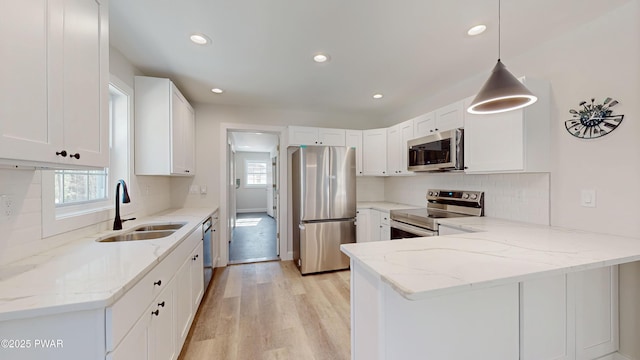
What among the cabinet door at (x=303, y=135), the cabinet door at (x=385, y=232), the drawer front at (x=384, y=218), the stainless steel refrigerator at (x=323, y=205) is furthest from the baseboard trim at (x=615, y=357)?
the cabinet door at (x=303, y=135)

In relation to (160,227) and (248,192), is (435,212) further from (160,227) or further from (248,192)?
(248,192)

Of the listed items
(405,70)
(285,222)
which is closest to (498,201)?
(405,70)

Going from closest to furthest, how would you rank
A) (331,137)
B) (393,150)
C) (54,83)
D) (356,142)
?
(54,83), (393,150), (331,137), (356,142)

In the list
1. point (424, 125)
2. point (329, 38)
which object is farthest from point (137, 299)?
point (424, 125)

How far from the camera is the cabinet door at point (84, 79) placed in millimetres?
1128

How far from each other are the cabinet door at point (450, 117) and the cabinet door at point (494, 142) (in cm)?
10

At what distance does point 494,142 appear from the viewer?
220cm

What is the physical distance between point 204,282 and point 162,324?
50.8 inches

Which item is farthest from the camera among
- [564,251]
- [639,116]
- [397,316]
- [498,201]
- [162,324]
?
[498,201]

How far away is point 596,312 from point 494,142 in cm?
136

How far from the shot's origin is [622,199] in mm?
1648

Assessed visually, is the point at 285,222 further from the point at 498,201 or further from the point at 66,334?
the point at 66,334

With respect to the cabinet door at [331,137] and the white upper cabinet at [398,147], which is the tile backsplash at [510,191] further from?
the cabinet door at [331,137]

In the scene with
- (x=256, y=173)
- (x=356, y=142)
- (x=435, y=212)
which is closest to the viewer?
(x=435, y=212)
